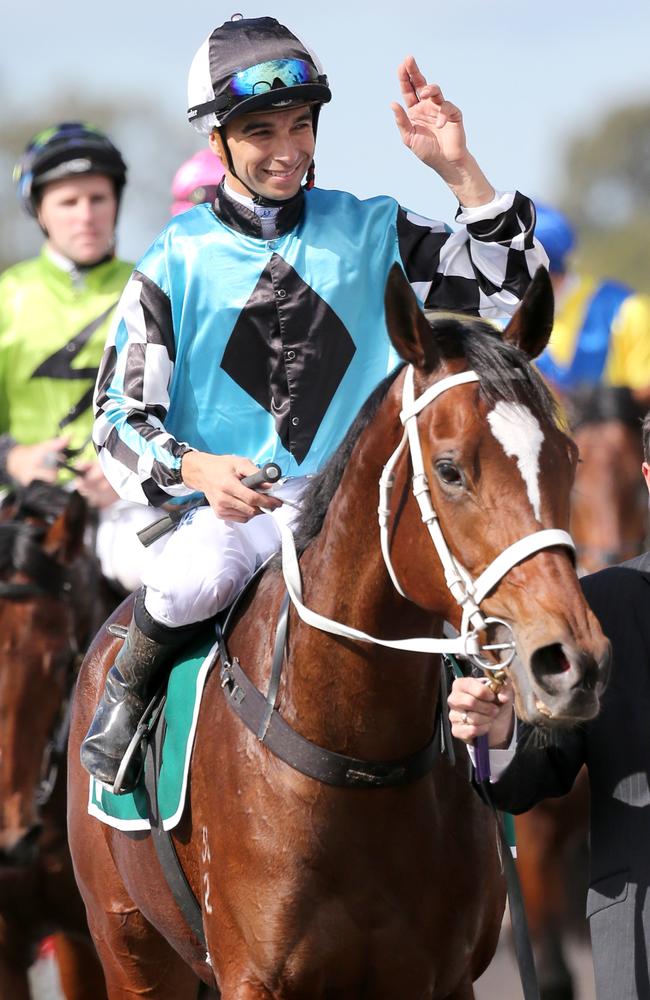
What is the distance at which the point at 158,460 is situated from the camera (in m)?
4.13

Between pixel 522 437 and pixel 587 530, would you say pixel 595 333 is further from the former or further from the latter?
pixel 522 437

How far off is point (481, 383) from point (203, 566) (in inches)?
42.5

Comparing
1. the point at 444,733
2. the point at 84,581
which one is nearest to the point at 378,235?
the point at 444,733

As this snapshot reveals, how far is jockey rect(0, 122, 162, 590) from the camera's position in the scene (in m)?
7.53

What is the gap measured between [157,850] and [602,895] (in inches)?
49.7

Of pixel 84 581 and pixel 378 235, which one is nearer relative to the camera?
pixel 378 235

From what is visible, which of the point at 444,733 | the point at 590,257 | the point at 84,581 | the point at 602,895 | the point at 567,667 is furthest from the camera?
the point at 590,257

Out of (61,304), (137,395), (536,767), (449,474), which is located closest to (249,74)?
(137,395)

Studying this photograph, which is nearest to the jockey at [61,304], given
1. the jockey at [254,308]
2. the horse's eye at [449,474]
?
the jockey at [254,308]

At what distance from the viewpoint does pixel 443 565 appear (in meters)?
3.40

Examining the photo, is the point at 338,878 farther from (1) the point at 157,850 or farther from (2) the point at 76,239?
(2) the point at 76,239

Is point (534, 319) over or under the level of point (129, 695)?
over

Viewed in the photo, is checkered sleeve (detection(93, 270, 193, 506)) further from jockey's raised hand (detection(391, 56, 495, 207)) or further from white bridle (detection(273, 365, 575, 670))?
jockey's raised hand (detection(391, 56, 495, 207))

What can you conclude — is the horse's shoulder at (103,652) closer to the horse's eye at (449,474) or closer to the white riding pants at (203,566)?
the white riding pants at (203,566)
